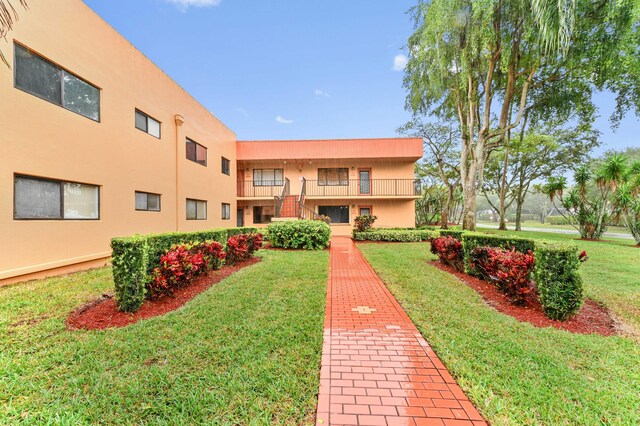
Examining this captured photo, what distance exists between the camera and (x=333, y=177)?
17078 mm

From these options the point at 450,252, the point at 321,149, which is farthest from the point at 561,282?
the point at 321,149

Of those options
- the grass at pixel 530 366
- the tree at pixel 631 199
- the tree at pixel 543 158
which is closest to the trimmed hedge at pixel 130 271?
the grass at pixel 530 366

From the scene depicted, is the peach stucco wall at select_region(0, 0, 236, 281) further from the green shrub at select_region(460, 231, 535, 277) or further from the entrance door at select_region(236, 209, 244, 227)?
the green shrub at select_region(460, 231, 535, 277)

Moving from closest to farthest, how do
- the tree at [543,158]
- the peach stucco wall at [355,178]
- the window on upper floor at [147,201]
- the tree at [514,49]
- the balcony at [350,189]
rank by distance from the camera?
the window on upper floor at [147,201]
the tree at [514,49]
the balcony at [350,189]
the peach stucco wall at [355,178]
the tree at [543,158]

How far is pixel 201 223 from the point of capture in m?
12.0

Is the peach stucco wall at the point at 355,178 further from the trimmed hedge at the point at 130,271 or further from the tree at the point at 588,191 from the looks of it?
the trimmed hedge at the point at 130,271

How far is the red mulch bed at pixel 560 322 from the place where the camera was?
3.58 metres

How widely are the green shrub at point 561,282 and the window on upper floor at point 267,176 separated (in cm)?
1495

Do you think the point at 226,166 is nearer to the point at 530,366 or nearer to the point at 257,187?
the point at 257,187

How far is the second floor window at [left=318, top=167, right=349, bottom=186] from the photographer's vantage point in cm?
1691

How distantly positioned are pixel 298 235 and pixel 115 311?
6.79m

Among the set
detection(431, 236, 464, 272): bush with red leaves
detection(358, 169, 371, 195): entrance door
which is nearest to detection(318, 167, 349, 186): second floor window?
detection(358, 169, 371, 195): entrance door

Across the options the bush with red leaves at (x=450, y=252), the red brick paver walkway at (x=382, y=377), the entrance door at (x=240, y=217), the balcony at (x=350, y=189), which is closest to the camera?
the red brick paver walkway at (x=382, y=377)

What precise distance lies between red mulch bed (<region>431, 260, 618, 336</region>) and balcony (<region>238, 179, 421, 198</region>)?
11.6 metres
